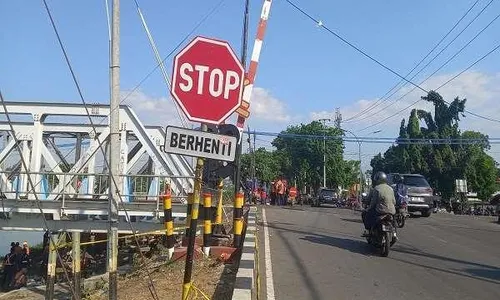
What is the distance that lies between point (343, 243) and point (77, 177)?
379 inches

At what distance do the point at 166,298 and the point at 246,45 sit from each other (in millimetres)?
8064

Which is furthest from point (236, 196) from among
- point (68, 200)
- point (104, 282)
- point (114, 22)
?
point (68, 200)

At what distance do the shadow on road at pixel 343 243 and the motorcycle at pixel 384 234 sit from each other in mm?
A: 365

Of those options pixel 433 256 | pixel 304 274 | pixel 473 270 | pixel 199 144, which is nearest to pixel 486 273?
pixel 473 270

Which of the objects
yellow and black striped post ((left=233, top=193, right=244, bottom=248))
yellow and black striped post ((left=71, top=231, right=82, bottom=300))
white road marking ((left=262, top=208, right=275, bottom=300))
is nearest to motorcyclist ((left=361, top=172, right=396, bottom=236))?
white road marking ((left=262, top=208, right=275, bottom=300))

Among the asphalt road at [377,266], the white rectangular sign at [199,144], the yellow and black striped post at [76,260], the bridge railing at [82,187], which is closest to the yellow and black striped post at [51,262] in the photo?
the yellow and black striped post at [76,260]

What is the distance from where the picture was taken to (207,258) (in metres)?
9.20

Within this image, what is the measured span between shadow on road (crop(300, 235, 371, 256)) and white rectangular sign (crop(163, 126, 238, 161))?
22.7ft

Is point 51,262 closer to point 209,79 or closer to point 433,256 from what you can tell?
point 209,79

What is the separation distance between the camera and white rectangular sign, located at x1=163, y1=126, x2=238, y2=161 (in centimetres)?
499

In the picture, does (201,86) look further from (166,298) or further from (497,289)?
(497,289)

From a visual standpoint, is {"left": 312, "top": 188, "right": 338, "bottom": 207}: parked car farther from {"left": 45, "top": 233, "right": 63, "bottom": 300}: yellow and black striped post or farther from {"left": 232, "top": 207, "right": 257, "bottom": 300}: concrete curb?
{"left": 45, "top": 233, "right": 63, "bottom": 300}: yellow and black striped post

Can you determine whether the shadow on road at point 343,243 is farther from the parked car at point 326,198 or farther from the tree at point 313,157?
the tree at point 313,157

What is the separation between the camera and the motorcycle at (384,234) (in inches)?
424
